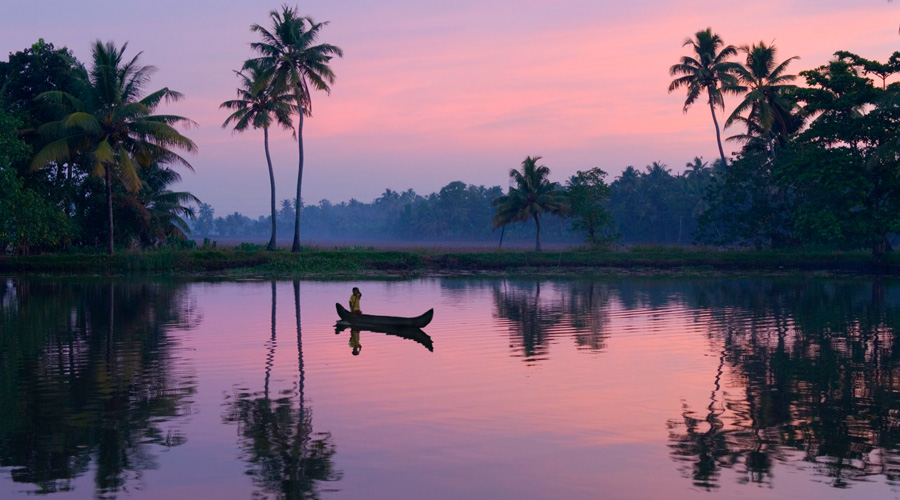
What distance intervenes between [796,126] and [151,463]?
2281 inches

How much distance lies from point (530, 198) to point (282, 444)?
182 feet

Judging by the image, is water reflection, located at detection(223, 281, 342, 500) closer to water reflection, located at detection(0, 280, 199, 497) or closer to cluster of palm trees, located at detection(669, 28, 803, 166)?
water reflection, located at detection(0, 280, 199, 497)

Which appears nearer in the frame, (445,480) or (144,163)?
(445,480)

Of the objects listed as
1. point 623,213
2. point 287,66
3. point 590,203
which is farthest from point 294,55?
point 623,213

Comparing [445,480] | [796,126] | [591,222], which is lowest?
[445,480]

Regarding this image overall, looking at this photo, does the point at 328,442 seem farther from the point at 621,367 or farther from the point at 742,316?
the point at 742,316

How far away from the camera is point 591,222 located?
6550 cm

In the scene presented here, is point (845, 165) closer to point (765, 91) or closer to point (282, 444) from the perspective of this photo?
point (765, 91)

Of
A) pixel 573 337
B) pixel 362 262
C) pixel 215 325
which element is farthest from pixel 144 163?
pixel 573 337

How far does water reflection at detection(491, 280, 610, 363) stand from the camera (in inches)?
837

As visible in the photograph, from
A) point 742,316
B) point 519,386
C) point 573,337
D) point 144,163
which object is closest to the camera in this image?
point 519,386

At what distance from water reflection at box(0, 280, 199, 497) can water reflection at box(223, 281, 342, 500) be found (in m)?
1.03

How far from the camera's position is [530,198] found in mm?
65312

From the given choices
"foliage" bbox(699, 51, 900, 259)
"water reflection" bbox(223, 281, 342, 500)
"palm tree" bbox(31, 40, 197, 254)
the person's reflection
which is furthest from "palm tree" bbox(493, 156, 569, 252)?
"water reflection" bbox(223, 281, 342, 500)
